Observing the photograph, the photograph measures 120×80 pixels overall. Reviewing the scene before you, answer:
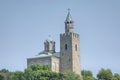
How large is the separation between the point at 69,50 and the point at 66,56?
4.61 ft

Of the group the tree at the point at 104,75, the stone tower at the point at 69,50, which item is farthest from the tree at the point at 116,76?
the stone tower at the point at 69,50

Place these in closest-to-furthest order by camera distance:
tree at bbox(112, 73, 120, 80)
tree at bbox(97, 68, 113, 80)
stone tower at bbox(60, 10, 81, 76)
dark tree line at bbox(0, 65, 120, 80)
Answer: dark tree line at bbox(0, 65, 120, 80) < tree at bbox(112, 73, 120, 80) < stone tower at bbox(60, 10, 81, 76) < tree at bbox(97, 68, 113, 80)

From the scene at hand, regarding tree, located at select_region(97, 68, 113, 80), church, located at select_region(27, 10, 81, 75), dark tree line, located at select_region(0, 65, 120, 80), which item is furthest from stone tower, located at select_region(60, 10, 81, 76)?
tree, located at select_region(97, 68, 113, 80)

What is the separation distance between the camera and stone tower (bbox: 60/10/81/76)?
107688mm

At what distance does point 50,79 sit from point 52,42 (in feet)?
56.1

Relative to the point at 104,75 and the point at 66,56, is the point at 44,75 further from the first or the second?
the point at 104,75

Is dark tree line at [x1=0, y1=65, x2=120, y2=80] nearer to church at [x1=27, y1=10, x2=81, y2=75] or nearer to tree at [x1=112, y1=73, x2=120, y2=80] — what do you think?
tree at [x1=112, y1=73, x2=120, y2=80]

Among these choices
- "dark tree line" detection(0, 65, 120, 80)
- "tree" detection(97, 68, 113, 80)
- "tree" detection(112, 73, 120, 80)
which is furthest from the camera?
"tree" detection(97, 68, 113, 80)

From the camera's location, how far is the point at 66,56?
109m

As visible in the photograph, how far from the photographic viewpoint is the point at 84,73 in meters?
115

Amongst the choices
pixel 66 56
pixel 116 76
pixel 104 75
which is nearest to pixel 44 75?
pixel 66 56

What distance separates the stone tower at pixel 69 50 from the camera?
353 feet

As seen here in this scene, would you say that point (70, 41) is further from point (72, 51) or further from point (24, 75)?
point (24, 75)

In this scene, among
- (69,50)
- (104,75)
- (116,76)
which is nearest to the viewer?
(104,75)
